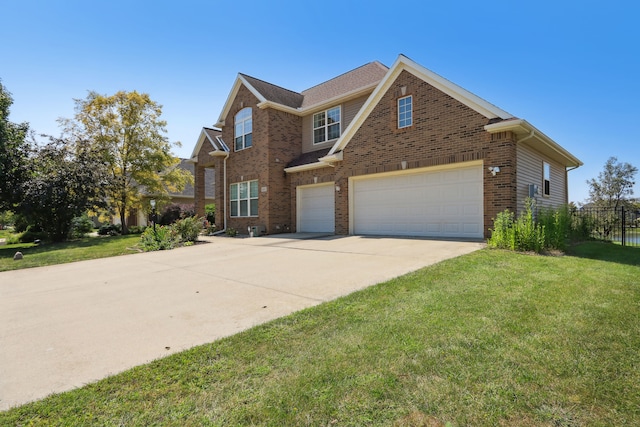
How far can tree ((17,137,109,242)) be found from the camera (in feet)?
49.4

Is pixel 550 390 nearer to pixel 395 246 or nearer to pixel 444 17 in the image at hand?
pixel 395 246

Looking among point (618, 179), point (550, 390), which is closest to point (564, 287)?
point (550, 390)

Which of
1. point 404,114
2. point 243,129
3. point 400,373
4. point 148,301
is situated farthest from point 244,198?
point 400,373

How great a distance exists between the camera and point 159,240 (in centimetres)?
1273

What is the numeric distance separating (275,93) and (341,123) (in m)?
4.71

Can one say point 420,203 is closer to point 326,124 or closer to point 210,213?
point 326,124

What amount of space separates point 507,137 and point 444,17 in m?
4.83

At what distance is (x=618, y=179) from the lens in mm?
32094

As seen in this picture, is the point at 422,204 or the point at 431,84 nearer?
the point at 431,84

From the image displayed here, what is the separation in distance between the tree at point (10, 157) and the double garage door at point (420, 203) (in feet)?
52.8

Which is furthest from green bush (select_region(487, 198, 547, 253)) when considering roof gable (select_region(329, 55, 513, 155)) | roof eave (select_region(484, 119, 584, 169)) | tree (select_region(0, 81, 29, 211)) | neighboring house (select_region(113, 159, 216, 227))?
neighboring house (select_region(113, 159, 216, 227))

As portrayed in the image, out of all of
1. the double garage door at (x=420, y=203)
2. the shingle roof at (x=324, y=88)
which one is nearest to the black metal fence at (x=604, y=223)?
the double garage door at (x=420, y=203)

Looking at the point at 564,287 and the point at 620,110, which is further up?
the point at 620,110

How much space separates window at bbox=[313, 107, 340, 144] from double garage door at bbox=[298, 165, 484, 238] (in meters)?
3.97
